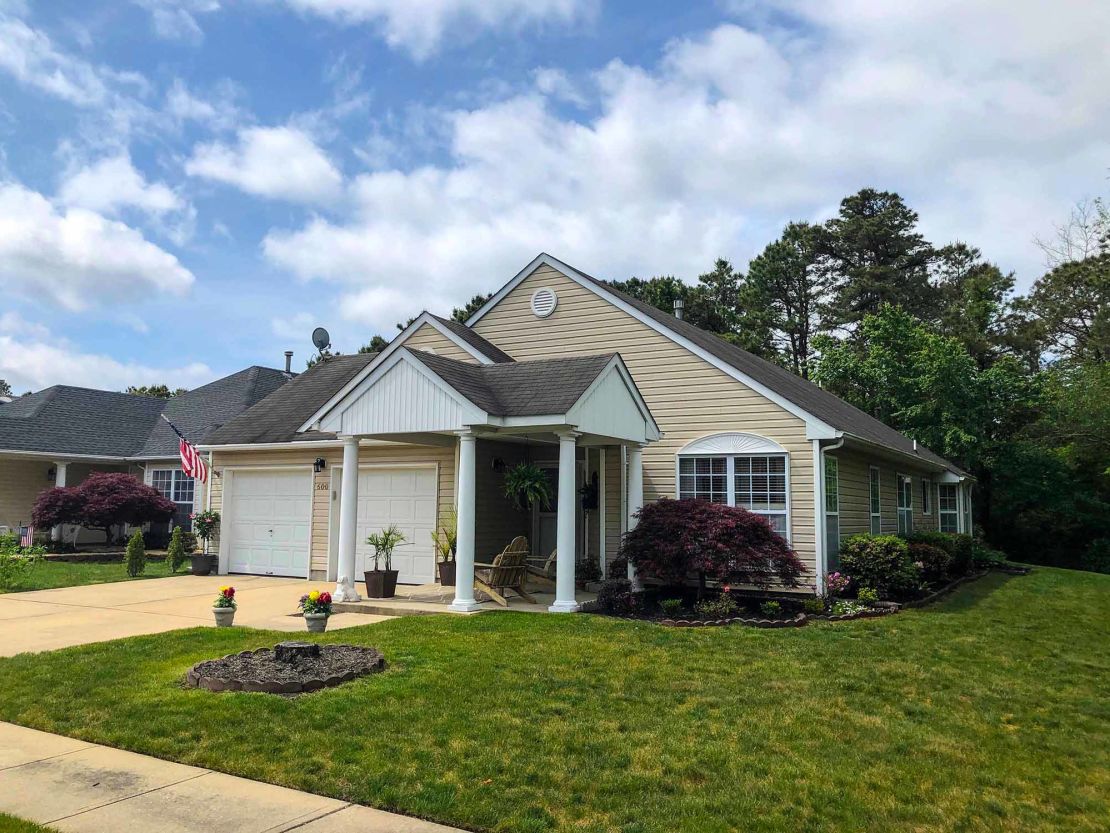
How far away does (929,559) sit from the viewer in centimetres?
1484

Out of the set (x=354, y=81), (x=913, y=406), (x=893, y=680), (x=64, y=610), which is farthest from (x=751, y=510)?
(x=913, y=406)

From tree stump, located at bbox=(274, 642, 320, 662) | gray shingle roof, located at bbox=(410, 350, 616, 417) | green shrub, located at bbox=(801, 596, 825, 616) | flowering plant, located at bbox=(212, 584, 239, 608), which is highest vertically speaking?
gray shingle roof, located at bbox=(410, 350, 616, 417)

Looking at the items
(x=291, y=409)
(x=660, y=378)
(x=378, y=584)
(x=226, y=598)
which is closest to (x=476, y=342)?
(x=660, y=378)

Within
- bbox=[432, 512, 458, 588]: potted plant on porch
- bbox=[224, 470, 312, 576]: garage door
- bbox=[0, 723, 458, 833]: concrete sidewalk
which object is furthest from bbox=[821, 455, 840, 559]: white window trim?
bbox=[224, 470, 312, 576]: garage door

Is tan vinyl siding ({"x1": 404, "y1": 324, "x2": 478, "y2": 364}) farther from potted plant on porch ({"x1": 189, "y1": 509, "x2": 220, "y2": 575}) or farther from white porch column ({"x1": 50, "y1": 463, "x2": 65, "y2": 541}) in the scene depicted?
white porch column ({"x1": 50, "y1": 463, "x2": 65, "y2": 541})

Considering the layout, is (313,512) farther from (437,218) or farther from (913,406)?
(913,406)

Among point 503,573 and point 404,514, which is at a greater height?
point 404,514

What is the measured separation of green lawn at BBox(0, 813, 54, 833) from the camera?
4051mm

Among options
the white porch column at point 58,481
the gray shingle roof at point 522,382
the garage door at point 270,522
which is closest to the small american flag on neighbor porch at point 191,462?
the garage door at point 270,522

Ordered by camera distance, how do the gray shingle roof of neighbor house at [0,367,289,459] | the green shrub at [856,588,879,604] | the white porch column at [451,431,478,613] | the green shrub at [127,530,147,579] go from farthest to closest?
1. the gray shingle roof of neighbor house at [0,367,289,459]
2. the green shrub at [127,530,147,579]
3. the green shrub at [856,588,879,604]
4. the white porch column at [451,431,478,613]

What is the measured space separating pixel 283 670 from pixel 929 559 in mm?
12440

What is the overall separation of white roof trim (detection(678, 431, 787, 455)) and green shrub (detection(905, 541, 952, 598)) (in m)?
4.00

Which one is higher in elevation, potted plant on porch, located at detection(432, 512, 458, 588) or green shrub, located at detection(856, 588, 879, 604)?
potted plant on porch, located at detection(432, 512, 458, 588)

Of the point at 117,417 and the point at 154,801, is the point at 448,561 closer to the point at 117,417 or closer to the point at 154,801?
the point at 154,801
